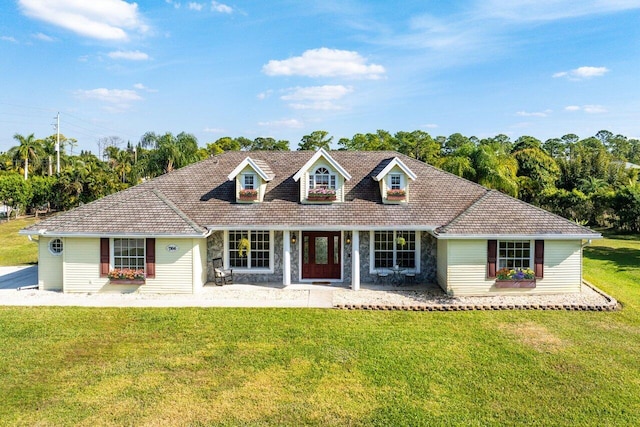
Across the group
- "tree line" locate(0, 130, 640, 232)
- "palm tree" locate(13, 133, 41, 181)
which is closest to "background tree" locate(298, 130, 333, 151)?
"tree line" locate(0, 130, 640, 232)

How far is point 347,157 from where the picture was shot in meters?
22.0

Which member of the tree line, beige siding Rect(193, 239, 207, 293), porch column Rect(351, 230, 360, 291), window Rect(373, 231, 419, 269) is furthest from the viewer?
the tree line

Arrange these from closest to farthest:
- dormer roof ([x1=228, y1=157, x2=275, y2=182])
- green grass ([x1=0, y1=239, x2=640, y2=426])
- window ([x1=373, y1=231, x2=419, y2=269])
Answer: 1. green grass ([x1=0, y1=239, x2=640, y2=426])
2. window ([x1=373, y1=231, x2=419, y2=269])
3. dormer roof ([x1=228, y1=157, x2=275, y2=182])

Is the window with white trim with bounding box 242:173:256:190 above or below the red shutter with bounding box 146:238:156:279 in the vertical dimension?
above

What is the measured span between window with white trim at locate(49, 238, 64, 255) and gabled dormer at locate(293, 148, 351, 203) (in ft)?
32.3

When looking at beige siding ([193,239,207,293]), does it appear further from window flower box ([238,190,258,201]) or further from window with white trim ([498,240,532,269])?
window with white trim ([498,240,532,269])

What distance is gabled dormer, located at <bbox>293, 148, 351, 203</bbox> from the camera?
699 inches

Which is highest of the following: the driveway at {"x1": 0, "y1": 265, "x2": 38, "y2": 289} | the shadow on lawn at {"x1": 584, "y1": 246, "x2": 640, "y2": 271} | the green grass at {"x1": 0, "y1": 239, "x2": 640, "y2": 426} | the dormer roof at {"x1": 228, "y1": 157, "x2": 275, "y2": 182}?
the dormer roof at {"x1": 228, "y1": 157, "x2": 275, "y2": 182}

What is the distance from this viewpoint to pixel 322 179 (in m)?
18.2

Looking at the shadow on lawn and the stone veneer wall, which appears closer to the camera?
the stone veneer wall

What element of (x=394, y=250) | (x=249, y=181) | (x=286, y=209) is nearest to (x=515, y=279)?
(x=394, y=250)

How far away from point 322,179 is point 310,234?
2.52m

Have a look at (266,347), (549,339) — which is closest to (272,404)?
(266,347)

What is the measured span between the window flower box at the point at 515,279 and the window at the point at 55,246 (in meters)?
17.3
